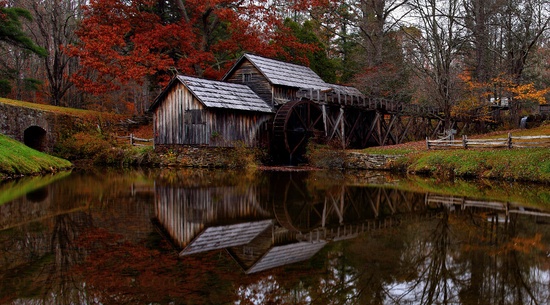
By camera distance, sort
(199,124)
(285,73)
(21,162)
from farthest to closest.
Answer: (285,73) < (199,124) < (21,162)

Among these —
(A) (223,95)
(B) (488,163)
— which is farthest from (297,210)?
(A) (223,95)

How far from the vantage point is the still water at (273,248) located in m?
5.65

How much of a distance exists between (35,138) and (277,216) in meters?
24.4

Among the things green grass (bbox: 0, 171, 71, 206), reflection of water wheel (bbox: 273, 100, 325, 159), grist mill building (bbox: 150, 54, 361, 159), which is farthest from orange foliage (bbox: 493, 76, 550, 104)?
green grass (bbox: 0, 171, 71, 206)

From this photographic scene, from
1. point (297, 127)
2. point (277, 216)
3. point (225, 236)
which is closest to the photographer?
point (225, 236)

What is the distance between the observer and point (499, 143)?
20859 mm

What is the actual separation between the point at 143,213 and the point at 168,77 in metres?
25.0

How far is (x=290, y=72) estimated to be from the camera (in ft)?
102

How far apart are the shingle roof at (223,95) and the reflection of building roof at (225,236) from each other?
1597 cm

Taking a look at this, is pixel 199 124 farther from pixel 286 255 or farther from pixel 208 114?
pixel 286 255

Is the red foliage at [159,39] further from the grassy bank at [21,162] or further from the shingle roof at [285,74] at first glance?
the grassy bank at [21,162]

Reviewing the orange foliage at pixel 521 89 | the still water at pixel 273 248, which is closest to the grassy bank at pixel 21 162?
the still water at pixel 273 248

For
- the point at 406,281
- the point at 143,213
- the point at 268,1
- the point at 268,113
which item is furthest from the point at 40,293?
the point at 268,1

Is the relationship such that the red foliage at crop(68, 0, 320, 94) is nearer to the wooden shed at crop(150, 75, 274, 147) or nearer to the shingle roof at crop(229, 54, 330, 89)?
the shingle roof at crop(229, 54, 330, 89)
